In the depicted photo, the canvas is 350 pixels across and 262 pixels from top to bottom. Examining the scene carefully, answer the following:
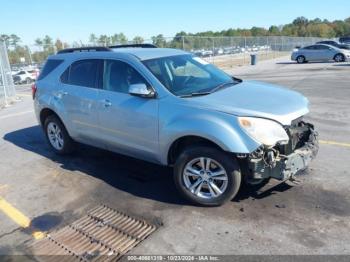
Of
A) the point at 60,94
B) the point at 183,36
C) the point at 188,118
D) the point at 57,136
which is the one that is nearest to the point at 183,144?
the point at 188,118

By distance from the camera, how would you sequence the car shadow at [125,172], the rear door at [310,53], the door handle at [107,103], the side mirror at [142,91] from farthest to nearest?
1. the rear door at [310,53]
2. the door handle at [107,103]
3. the car shadow at [125,172]
4. the side mirror at [142,91]

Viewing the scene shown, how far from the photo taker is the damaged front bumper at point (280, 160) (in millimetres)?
3938

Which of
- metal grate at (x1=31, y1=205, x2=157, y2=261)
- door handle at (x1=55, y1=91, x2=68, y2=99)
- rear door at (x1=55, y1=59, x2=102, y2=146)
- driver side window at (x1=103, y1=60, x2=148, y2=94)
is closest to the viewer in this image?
metal grate at (x1=31, y1=205, x2=157, y2=261)

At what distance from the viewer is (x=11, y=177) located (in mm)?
5840

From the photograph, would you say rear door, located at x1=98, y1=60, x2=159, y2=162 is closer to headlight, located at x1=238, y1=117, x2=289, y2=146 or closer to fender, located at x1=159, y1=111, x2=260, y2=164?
fender, located at x1=159, y1=111, x2=260, y2=164

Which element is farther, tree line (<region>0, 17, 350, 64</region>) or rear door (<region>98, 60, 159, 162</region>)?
tree line (<region>0, 17, 350, 64</region>)

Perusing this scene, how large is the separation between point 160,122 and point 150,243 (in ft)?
4.81

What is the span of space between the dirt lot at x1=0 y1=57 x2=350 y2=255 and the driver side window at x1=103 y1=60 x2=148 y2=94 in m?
1.33

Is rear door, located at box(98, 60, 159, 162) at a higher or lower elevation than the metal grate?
higher

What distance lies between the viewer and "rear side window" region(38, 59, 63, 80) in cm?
632

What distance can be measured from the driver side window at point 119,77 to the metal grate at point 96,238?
1701 mm

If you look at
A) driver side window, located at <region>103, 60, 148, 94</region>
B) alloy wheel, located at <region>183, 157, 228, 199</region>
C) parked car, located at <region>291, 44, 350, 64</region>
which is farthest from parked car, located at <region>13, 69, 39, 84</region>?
alloy wheel, located at <region>183, 157, 228, 199</region>

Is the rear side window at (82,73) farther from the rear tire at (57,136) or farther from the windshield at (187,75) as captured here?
the windshield at (187,75)

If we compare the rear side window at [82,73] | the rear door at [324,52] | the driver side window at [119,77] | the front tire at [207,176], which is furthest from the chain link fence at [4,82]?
the rear door at [324,52]
